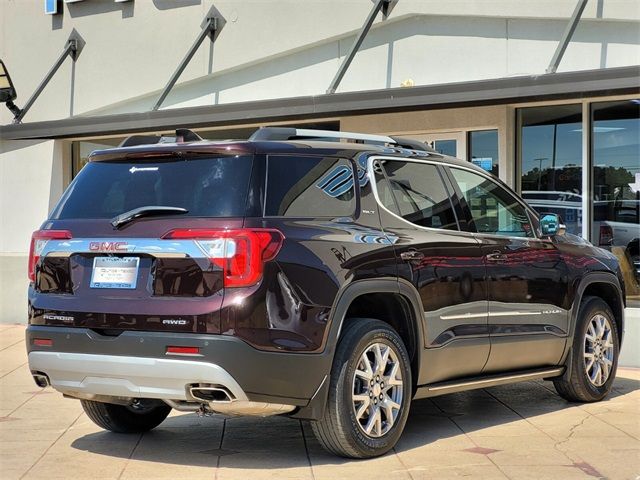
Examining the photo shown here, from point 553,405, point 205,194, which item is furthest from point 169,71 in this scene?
point 205,194

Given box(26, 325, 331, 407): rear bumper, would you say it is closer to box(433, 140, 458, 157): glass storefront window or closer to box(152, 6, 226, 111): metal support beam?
box(433, 140, 458, 157): glass storefront window

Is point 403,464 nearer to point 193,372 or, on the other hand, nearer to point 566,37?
point 193,372

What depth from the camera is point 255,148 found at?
20.4 feet

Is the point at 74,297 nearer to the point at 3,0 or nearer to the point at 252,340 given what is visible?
the point at 252,340

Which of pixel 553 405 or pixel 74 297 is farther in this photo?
pixel 553 405

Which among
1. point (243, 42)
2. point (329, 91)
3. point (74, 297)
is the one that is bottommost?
point (74, 297)

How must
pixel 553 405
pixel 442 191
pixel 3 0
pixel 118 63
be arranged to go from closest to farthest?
pixel 442 191, pixel 553 405, pixel 118 63, pixel 3 0

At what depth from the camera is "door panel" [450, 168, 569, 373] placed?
753 cm

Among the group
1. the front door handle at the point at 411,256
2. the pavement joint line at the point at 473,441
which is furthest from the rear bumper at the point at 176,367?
the pavement joint line at the point at 473,441

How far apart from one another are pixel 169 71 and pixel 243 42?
5.11 ft

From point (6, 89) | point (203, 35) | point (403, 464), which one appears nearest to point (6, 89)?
point (6, 89)

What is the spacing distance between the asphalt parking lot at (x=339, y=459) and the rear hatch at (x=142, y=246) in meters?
0.90

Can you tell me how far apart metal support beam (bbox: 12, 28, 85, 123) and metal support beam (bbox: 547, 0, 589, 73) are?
8.70 metres

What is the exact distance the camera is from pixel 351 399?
6223mm
